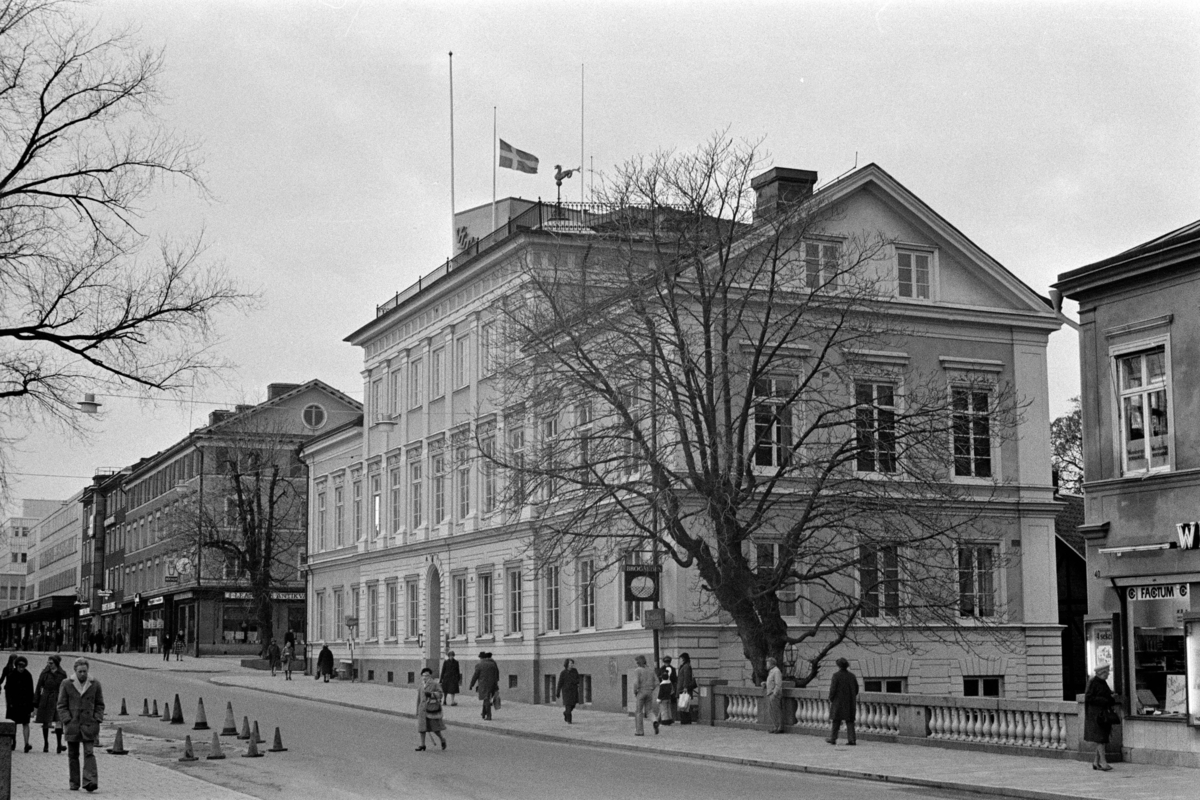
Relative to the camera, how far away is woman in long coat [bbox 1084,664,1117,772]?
2217cm

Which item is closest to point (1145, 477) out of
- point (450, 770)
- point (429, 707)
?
point (450, 770)

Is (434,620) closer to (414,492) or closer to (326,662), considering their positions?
(414,492)

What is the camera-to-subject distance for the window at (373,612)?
58625 millimetres

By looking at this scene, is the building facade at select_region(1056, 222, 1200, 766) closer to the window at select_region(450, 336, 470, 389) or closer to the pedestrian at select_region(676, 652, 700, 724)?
the pedestrian at select_region(676, 652, 700, 724)

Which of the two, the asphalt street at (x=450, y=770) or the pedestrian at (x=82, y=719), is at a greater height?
the pedestrian at (x=82, y=719)

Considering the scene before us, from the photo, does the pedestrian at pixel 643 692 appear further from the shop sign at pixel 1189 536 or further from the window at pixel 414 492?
the window at pixel 414 492

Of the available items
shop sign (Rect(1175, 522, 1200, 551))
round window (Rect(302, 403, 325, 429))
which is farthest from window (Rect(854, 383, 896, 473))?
round window (Rect(302, 403, 325, 429))

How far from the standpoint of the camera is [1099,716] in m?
22.3

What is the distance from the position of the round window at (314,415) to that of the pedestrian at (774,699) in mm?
60086

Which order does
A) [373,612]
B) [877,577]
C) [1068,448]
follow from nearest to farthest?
[877,577], [373,612], [1068,448]

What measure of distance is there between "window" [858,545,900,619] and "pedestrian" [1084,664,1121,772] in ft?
28.3

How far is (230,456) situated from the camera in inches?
3194

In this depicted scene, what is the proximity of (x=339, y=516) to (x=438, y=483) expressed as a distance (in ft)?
39.0

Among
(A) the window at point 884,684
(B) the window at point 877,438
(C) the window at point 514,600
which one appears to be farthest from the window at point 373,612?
(B) the window at point 877,438
